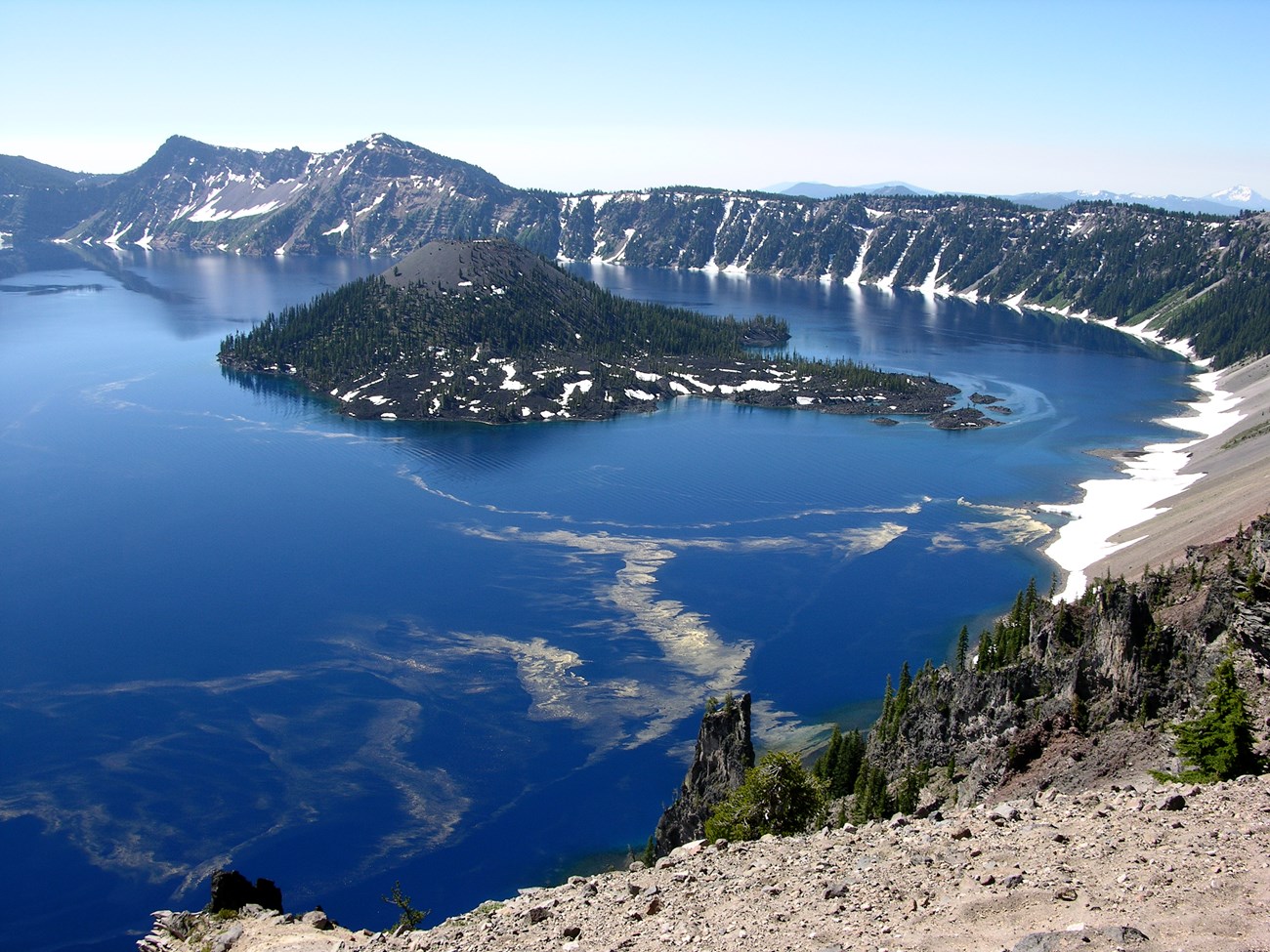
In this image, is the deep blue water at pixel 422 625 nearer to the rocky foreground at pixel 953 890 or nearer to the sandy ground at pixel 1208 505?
the sandy ground at pixel 1208 505

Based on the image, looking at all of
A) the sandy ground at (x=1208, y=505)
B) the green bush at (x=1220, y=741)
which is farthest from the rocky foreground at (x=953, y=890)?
the sandy ground at (x=1208, y=505)

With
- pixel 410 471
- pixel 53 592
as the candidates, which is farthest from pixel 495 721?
pixel 410 471

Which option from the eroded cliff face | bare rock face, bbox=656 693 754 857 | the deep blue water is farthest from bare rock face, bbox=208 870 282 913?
the eroded cliff face

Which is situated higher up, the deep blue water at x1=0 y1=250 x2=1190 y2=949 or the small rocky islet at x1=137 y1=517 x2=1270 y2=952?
the small rocky islet at x1=137 y1=517 x2=1270 y2=952

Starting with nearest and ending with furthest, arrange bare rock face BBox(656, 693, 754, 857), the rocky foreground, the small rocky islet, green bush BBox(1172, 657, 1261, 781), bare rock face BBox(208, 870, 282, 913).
Answer: the rocky foreground
the small rocky islet
green bush BBox(1172, 657, 1261, 781)
bare rock face BBox(208, 870, 282, 913)
bare rock face BBox(656, 693, 754, 857)

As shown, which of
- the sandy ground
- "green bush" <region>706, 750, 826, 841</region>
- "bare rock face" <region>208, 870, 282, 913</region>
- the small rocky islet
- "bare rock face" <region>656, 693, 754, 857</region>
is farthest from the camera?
the sandy ground

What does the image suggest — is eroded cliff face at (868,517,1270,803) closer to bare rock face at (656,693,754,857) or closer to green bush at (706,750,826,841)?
green bush at (706,750,826,841)
